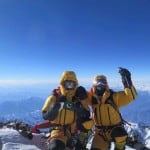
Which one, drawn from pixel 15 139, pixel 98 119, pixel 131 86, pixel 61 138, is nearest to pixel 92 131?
pixel 98 119

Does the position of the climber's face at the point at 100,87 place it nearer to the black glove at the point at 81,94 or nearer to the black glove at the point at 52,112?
the black glove at the point at 81,94

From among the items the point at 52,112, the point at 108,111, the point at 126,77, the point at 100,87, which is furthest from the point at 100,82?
the point at 52,112

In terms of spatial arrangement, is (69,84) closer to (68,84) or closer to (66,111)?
(68,84)

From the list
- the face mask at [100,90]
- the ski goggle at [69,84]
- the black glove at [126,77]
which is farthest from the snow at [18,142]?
the black glove at [126,77]

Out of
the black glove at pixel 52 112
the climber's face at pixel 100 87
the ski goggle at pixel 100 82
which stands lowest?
the black glove at pixel 52 112

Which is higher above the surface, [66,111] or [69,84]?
[69,84]

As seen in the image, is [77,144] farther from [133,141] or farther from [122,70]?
[133,141]
